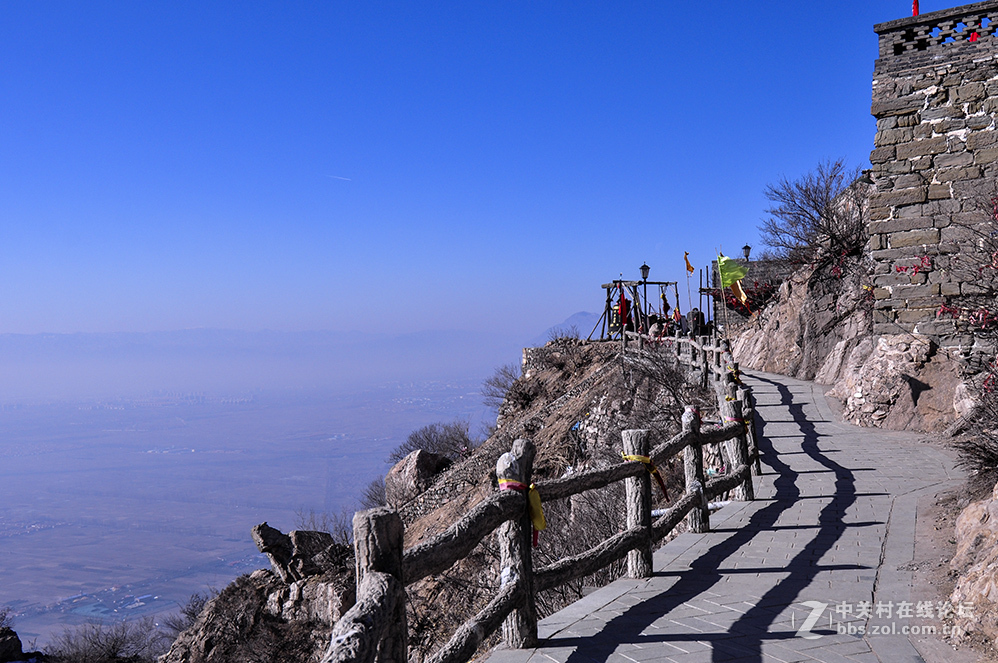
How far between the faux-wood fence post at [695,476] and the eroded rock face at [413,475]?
19952 mm

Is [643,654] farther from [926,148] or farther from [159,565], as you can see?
[159,565]

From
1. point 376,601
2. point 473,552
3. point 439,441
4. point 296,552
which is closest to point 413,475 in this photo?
point 296,552

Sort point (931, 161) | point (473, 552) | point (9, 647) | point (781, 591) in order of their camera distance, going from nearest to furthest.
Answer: point (781, 591)
point (931, 161)
point (473, 552)
point (9, 647)

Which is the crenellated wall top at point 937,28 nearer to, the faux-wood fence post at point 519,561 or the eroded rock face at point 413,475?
the faux-wood fence post at point 519,561

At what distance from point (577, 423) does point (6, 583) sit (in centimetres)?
13447

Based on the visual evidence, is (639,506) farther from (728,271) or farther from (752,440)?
(728,271)

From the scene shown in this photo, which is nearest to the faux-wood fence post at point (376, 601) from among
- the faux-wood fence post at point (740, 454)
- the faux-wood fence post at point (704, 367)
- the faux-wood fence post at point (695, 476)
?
the faux-wood fence post at point (695, 476)

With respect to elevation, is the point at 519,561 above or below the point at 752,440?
above

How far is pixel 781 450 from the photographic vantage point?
12500 mm

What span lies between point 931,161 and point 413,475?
65.6 ft

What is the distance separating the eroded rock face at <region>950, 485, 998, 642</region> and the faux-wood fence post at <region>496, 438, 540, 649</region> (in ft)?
8.48

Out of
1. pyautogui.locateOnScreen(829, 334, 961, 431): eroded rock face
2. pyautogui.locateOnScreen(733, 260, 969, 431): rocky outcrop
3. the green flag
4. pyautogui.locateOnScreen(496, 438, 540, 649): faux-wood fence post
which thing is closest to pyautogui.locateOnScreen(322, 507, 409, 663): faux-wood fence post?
pyautogui.locateOnScreen(496, 438, 540, 649): faux-wood fence post

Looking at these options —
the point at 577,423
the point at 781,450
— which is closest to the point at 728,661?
the point at 781,450

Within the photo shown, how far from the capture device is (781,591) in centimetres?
560
